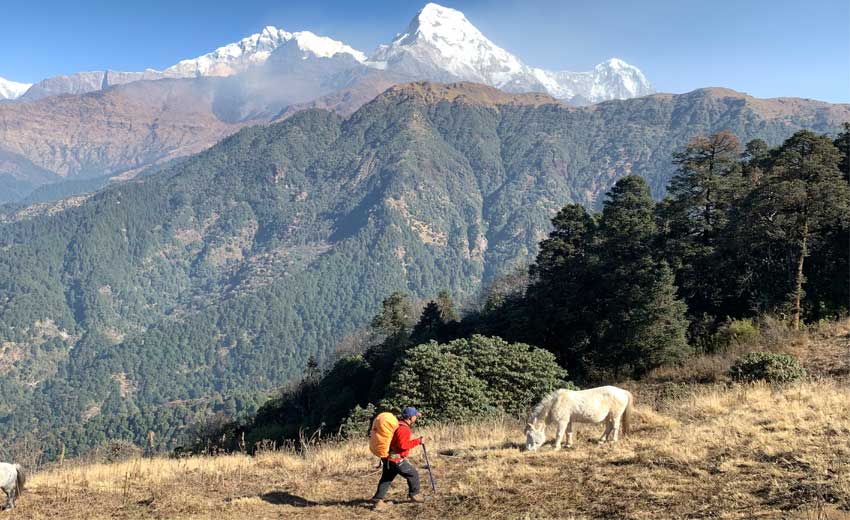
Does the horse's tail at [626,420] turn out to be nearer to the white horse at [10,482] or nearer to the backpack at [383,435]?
the backpack at [383,435]

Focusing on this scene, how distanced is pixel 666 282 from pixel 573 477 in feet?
75.2

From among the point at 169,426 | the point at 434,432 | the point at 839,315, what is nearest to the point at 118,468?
the point at 434,432

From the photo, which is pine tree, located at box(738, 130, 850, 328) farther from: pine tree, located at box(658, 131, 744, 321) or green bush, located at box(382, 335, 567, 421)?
green bush, located at box(382, 335, 567, 421)

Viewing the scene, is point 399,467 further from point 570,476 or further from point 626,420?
point 626,420

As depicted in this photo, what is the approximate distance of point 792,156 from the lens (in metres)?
28.8

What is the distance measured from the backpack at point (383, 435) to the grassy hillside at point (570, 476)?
939 millimetres

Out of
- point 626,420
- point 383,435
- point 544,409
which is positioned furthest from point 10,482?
point 626,420

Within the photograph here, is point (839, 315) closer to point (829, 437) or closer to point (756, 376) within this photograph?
point (756, 376)

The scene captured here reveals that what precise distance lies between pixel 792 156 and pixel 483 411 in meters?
20.5

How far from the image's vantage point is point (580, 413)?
11.3m

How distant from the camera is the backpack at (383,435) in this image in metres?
9.59

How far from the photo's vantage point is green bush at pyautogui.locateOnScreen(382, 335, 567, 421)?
86.0ft

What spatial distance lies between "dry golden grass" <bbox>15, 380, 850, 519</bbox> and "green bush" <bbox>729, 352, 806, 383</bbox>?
2.38 m

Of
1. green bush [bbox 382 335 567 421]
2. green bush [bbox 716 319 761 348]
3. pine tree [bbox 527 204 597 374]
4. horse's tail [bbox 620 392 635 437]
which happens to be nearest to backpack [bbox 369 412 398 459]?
horse's tail [bbox 620 392 635 437]
